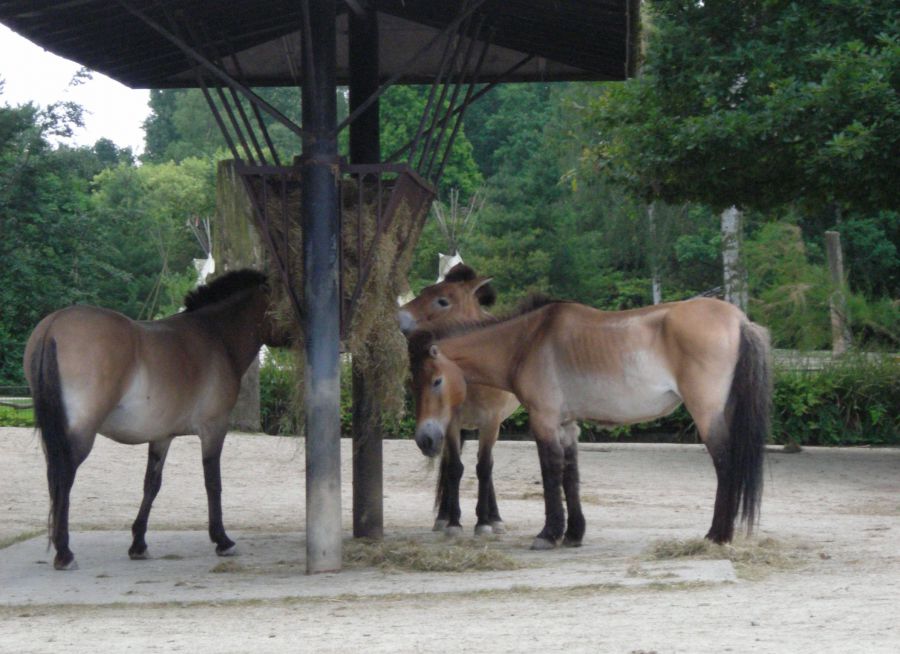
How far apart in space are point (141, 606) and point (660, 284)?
36.9 metres

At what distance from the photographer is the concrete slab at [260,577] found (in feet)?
23.9

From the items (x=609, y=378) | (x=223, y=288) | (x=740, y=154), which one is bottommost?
(x=609, y=378)

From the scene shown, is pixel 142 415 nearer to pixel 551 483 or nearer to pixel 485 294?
pixel 551 483

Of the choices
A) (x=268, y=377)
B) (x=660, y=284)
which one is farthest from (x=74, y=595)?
(x=660, y=284)

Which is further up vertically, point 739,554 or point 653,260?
point 653,260

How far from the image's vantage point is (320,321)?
26.3 ft

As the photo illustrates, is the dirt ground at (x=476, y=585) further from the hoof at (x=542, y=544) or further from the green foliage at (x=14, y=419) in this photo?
the green foliage at (x=14, y=419)

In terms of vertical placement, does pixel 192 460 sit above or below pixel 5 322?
below

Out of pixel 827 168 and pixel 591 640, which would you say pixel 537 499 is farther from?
pixel 591 640

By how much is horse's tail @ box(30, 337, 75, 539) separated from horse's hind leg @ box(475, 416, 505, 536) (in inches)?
129

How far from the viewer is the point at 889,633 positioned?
19.2 feet

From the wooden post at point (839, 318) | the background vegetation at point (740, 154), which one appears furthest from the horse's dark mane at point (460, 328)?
the wooden post at point (839, 318)

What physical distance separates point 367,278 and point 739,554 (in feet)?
9.84

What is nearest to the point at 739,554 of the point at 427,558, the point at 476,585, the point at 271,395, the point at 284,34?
the point at 476,585
